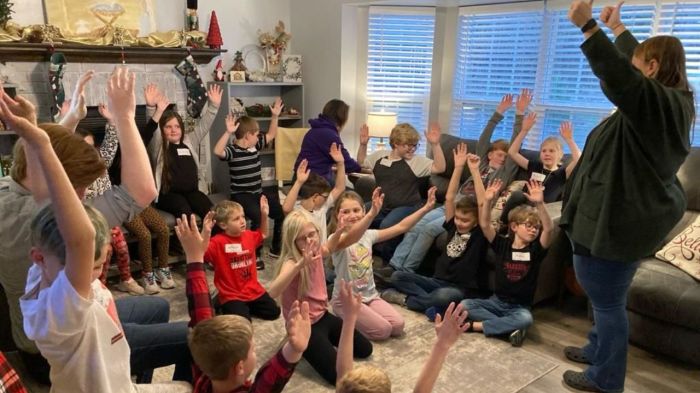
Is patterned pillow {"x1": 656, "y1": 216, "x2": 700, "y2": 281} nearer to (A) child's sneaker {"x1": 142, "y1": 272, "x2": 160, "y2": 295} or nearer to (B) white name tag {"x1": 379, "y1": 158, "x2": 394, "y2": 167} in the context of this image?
(B) white name tag {"x1": 379, "y1": 158, "x2": 394, "y2": 167}

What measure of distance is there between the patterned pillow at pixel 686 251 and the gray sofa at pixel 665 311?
0.03 meters

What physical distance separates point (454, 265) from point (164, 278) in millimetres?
1905

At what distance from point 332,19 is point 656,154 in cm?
381

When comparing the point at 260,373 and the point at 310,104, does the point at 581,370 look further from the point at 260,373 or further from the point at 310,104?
the point at 310,104

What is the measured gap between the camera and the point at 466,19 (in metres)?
4.89

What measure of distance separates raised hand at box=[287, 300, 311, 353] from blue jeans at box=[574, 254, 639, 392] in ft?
4.28

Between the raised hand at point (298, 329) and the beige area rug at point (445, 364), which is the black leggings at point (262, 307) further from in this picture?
the raised hand at point (298, 329)

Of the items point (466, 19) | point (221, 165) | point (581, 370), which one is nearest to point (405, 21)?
point (466, 19)

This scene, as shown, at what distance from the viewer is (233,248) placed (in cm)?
284


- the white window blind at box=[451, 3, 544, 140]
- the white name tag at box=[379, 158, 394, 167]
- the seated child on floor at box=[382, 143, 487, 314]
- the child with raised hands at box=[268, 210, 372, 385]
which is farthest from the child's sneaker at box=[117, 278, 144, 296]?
the white window blind at box=[451, 3, 544, 140]

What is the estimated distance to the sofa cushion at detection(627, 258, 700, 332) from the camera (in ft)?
8.24

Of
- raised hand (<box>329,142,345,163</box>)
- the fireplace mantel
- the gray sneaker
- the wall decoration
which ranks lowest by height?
the gray sneaker

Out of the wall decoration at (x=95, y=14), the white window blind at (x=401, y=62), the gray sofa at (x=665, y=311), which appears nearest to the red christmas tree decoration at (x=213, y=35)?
the wall decoration at (x=95, y=14)

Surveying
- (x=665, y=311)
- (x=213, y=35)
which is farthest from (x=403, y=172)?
(x=213, y=35)
